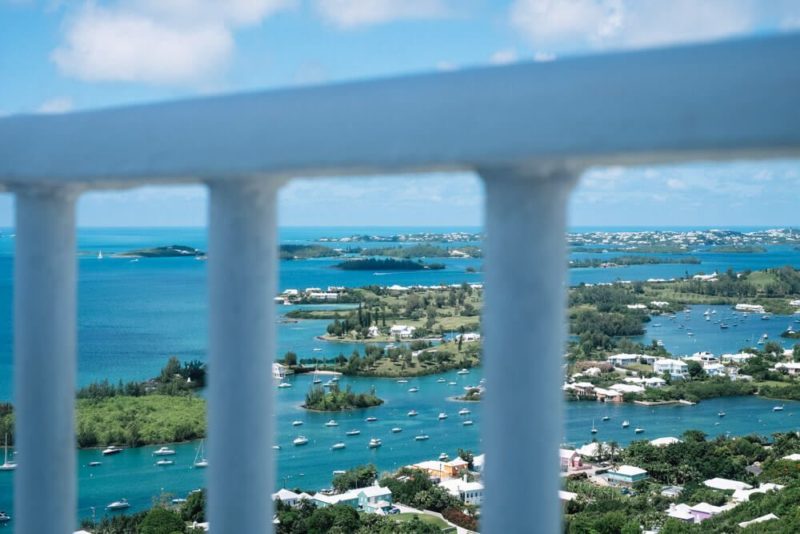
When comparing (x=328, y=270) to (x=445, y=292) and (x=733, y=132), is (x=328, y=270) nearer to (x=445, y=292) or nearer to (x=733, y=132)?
(x=445, y=292)

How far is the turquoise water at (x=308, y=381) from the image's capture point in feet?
62.7

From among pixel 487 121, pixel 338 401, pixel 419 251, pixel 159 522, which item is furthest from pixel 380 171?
pixel 419 251

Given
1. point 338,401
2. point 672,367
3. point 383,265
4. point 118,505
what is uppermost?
point 383,265

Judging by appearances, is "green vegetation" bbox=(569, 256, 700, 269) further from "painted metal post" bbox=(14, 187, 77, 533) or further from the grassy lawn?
"painted metal post" bbox=(14, 187, 77, 533)

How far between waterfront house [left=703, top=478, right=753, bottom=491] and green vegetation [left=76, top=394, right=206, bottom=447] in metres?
10.7

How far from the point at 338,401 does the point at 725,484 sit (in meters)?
12.8

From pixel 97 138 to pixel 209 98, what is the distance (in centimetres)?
24

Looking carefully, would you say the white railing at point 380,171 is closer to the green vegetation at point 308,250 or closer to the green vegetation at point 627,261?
the green vegetation at point 308,250

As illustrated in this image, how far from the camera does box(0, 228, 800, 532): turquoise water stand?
62.7 ft

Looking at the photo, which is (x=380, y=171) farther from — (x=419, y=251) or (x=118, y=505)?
(x=419, y=251)

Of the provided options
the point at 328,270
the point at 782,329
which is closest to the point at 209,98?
the point at 782,329

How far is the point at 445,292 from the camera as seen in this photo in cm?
3641

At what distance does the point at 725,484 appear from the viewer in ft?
49.2

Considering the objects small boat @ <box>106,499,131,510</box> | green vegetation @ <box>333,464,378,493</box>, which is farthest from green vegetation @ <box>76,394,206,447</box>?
green vegetation @ <box>333,464,378,493</box>
